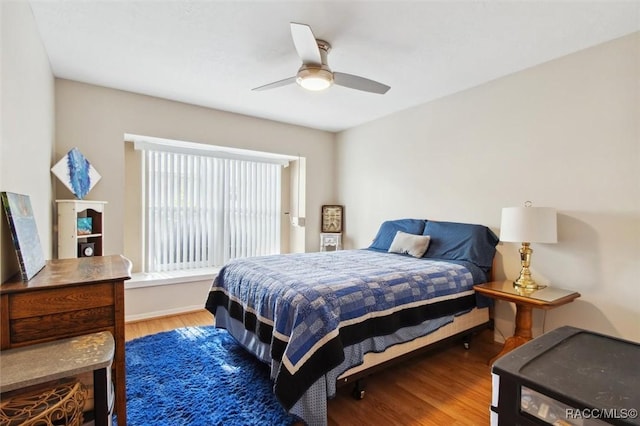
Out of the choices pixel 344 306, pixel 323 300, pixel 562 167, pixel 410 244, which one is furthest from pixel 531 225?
pixel 323 300

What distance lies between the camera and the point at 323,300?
6.04 ft

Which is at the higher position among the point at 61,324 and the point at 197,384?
the point at 61,324

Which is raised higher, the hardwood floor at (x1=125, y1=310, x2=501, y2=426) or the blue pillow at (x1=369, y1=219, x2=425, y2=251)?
the blue pillow at (x1=369, y1=219, x2=425, y2=251)

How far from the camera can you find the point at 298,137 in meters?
4.68

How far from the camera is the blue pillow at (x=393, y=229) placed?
3.58 m

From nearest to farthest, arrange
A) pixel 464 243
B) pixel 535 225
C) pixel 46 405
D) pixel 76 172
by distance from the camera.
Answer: pixel 46 405
pixel 535 225
pixel 76 172
pixel 464 243

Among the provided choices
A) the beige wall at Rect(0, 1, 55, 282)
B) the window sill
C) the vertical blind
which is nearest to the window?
the vertical blind

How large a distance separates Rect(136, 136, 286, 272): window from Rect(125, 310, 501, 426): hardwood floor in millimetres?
2916

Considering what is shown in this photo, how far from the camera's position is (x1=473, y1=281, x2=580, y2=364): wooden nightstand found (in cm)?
219

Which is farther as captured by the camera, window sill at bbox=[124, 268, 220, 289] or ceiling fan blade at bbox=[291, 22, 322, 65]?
window sill at bbox=[124, 268, 220, 289]

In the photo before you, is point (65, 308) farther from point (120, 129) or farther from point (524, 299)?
point (524, 299)

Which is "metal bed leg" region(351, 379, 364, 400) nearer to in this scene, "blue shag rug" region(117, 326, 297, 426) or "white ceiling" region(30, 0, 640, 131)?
"blue shag rug" region(117, 326, 297, 426)

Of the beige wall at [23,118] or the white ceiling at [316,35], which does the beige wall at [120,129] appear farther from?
the beige wall at [23,118]

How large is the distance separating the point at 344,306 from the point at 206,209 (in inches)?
120
